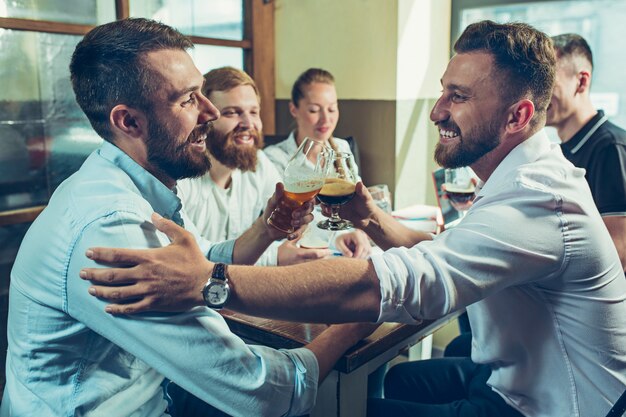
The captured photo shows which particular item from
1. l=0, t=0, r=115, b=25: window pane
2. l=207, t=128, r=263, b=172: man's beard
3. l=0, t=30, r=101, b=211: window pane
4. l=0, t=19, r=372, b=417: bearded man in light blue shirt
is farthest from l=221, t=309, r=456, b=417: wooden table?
l=0, t=0, r=115, b=25: window pane

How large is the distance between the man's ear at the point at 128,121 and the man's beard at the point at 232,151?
1263 millimetres

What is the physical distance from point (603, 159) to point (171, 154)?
160cm

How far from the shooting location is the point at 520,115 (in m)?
1.46

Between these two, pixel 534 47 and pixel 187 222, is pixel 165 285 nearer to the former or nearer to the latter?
pixel 187 222

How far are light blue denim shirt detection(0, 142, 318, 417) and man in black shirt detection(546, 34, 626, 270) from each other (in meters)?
1.39

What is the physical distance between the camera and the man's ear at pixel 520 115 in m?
1.46

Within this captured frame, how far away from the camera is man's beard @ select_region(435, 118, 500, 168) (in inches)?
59.2

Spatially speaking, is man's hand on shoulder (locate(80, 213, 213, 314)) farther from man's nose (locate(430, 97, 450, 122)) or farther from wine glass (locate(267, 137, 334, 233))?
man's nose (locate(430, 97, 450, 122))

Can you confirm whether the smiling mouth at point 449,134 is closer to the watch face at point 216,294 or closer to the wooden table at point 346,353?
the wooden table at point 346,353

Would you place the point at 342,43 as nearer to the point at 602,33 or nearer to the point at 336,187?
the point at 602,33

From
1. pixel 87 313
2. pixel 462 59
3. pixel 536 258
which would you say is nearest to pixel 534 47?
pixel 462 59

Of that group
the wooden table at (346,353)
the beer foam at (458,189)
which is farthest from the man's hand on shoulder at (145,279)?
the beer foam at (458,189)

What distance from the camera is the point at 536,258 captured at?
1.19m

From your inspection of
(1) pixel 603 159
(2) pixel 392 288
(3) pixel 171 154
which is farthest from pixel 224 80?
(2) pixel 392 288
